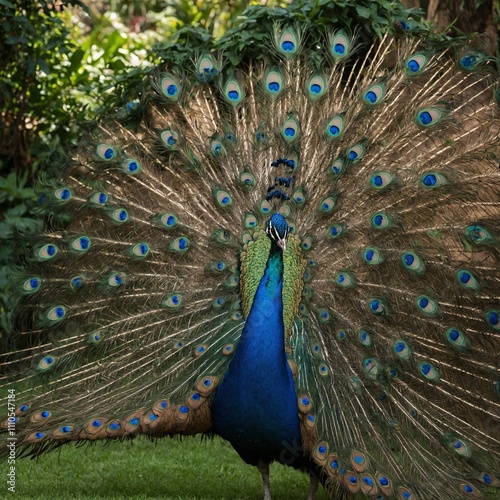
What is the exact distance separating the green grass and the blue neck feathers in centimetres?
62

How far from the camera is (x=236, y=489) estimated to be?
5184mm

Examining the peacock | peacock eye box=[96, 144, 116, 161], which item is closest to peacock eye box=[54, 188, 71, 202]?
the peacock

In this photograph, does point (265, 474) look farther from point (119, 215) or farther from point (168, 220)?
point (119, 215)

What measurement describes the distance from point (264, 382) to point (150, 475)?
4.38ft

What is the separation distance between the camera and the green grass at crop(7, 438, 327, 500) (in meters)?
4.85

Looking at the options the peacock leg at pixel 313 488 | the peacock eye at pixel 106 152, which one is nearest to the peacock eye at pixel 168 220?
the peacock eye at pixel 106 152

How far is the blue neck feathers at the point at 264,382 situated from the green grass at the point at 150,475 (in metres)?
0.62

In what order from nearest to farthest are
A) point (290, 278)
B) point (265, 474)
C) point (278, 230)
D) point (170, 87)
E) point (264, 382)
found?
1. point (278, 230)
2. point (264, 382)
3. point (290, 278)
4. point (265, 474)
5. point (170, 87)

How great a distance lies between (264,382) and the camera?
4301 millimetres

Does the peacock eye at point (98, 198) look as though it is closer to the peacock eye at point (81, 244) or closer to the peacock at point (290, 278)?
the peacock at point (290, 278)

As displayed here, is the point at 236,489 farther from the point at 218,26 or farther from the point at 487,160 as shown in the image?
the point at 218,26

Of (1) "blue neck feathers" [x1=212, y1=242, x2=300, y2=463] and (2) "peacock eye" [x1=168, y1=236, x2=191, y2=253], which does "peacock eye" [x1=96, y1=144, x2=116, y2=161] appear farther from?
(1) "blue neck feathers" [x1=212, y1=242, x2=300, y2=463]

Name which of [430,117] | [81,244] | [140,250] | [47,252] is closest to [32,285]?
[47,252]

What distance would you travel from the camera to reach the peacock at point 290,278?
14.4ft
